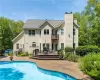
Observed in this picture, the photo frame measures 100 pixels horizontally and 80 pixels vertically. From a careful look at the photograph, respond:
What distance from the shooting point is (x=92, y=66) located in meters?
13.3

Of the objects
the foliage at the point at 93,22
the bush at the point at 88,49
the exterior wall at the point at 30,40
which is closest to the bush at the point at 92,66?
the bush at the point at 88,49

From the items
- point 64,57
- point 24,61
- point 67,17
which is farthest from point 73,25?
point 24,61

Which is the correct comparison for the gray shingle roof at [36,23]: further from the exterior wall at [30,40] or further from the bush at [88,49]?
the bush at [88,49]

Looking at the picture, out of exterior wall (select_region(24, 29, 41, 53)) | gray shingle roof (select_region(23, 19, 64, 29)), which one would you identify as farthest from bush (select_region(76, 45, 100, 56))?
exterior wall (select_region(24, 29, 41, 53))

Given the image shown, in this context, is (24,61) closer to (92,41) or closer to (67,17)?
(67,17)

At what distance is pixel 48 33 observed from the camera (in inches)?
1281

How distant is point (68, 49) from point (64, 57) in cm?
→ 381

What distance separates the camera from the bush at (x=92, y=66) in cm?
1255

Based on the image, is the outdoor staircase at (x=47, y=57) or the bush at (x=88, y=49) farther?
the bush at (x=88, y=49)

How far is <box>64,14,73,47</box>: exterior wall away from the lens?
31469 mm

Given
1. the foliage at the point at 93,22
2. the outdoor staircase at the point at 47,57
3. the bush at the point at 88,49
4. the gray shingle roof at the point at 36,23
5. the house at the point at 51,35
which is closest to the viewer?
the outdoor staircase at the point at 47,57

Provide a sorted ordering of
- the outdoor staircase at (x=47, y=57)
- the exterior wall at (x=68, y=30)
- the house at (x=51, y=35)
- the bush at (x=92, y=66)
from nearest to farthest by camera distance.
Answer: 1. the bush at (x=92, y=66)
2. the outdoor staircase at (x=47, y=57)
3. the exterior wall at (x=68, y=30)
4. the house at (x=51, y=35)

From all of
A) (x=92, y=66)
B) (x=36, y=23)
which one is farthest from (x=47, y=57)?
(x=92, y=66)

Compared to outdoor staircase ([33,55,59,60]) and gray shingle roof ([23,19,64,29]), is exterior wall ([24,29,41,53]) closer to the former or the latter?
gray shingle roof ([23,19,64,29])
